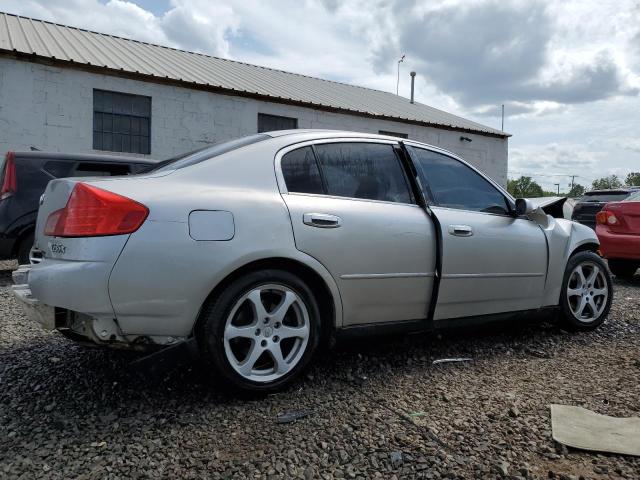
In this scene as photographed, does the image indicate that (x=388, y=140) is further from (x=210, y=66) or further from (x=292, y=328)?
(x=210, y=66)

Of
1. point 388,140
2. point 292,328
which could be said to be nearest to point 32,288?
point 292,328

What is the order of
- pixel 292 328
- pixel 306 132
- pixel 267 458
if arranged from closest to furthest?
pixel 267 458
pixel 292 328
pixel 306 132

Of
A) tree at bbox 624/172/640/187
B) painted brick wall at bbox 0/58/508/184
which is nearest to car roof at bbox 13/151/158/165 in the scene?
painted brick wall at bbox 0/58/508/184

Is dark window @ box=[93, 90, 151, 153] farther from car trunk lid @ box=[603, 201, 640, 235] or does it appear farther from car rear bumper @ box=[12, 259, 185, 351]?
car rear bumper @ box=[12, 259, 185, 351]

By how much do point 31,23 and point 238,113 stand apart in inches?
274

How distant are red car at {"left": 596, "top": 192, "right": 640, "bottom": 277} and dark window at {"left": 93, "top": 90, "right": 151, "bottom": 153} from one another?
10751mm

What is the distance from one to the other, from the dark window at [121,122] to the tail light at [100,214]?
37.5 ft

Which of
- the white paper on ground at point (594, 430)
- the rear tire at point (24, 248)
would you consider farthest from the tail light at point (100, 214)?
the rear tire at point (24, 248)

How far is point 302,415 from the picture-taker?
254 centimetres

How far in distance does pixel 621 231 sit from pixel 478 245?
14.6ft

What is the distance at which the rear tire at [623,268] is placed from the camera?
7.23 meters

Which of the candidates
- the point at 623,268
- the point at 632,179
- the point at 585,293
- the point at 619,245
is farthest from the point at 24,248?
the point at 632,179

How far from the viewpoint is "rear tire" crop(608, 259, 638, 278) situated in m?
7.23

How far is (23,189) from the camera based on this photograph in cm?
582
